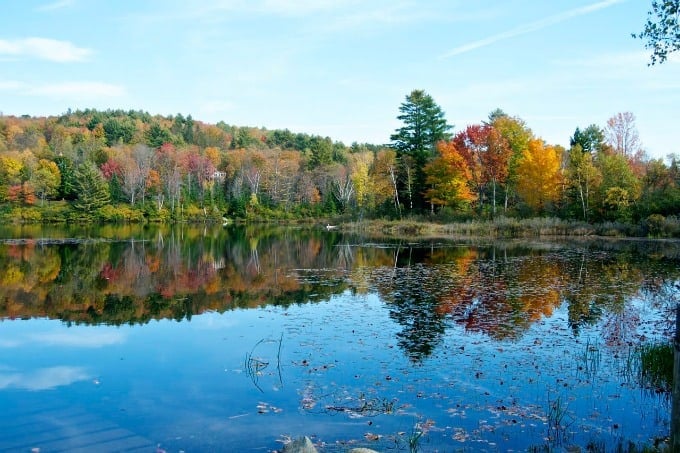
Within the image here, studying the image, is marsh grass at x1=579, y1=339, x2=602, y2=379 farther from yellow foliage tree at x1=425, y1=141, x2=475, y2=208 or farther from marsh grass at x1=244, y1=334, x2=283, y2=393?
yellow foliage tree at x1=425, y1=141, x2=475, y2=208

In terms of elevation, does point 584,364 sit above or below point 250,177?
below

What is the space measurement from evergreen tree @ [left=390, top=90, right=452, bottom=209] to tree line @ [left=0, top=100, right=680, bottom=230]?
0.40ft

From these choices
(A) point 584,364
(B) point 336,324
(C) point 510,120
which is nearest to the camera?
(A) point 584,364

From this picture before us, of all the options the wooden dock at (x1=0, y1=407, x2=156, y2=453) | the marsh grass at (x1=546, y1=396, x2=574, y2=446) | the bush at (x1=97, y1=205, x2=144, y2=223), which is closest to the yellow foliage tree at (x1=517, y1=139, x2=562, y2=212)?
the marsh grass at (x1=546, y1=396, x2=574, y2=446)

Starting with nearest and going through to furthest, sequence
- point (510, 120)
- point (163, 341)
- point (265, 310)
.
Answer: point (163, 341), point (265, 310), point (510, 120)

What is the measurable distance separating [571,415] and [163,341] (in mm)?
9372

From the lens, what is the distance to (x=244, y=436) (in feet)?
25.9

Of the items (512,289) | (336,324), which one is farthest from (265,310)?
(512,289)

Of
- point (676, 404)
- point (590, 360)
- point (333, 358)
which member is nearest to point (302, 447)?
point (676, 404)

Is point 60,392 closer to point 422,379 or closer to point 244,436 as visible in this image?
point 244,436

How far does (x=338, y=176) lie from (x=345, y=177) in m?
1.21

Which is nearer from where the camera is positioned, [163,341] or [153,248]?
[163,341]

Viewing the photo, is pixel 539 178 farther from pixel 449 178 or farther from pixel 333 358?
pixel 333 358

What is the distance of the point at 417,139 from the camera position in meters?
58.9
